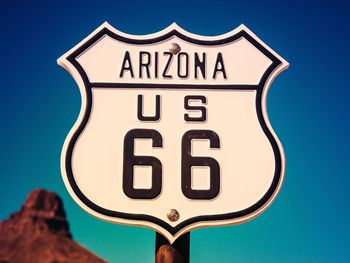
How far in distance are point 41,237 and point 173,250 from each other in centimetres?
79

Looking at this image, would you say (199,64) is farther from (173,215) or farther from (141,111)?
(173,215)

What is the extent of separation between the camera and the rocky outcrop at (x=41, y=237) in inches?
81.7

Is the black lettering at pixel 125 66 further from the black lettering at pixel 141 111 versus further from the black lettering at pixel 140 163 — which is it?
the black lettering at pixel 140 163

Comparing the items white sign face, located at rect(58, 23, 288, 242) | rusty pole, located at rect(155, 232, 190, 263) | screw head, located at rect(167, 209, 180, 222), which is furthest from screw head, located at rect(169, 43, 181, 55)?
rusty pole, located at rect(155, 232, 190, 263)

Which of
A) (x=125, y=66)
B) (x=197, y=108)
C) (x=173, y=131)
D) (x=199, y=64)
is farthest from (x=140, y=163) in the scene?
(x=199, y=64)

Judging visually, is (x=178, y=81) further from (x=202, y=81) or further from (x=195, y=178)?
(x=195, y=178)

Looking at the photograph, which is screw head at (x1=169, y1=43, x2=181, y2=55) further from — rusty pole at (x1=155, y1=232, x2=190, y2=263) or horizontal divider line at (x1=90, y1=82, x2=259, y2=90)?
rusty pole at (x1=155, y1=232, x2=190, y2=263)

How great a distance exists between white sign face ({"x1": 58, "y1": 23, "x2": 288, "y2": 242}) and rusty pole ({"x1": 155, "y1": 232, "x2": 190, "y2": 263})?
0.07 metres

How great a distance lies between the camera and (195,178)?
2.56 m

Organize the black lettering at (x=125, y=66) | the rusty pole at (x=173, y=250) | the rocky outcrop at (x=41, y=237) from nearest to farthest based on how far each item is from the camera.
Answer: the rocky outcrop at (x=41, y=237)
the rusty pole at (x=173, y=250)
the black lettering at (x=125, y=66)

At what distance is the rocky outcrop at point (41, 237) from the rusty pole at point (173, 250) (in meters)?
0.47

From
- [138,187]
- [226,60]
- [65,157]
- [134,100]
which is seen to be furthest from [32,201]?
[226,60]

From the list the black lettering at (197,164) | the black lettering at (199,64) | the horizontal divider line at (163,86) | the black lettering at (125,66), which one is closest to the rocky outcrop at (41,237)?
the black lettering at (197,164)

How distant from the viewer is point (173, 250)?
2471 mm
